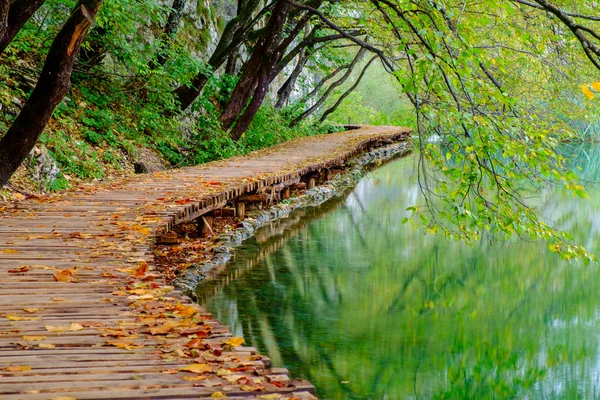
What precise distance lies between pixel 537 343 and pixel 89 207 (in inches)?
216

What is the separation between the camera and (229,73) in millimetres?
19797

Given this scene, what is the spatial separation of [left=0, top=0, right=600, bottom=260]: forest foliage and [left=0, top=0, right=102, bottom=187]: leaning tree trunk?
16mm

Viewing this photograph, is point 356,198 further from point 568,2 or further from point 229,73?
point 568,2

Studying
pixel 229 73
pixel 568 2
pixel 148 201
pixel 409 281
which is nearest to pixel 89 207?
pixel 148 201

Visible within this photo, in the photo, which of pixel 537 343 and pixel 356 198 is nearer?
pixel 537 343

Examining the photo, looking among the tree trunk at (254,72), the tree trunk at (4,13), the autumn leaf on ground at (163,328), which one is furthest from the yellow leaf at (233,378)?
the tree trunk at (254,72)

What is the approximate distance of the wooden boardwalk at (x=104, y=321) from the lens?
3.45 metres

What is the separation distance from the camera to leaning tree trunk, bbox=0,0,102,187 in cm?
820

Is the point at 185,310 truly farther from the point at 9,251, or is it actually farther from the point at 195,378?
the point at 9,251

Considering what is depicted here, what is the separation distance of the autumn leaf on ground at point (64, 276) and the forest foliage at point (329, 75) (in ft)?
9.45

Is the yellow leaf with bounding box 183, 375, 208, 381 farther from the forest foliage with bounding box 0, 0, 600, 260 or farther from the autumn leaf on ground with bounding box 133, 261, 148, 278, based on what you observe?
the forest foliage with bounding box 0, 0, 600, 260

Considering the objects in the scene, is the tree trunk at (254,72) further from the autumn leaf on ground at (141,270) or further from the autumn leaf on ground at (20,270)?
the autumn leaf on ground at (20,270)

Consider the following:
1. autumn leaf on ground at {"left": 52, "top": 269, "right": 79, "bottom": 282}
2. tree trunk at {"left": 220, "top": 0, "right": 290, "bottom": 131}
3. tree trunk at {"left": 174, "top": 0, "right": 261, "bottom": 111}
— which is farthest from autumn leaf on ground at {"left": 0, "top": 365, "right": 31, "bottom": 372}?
tree trunk at {"left": 220, "top": 0, "right": 290, "bottom": 131}

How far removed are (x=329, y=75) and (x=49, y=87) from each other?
61.8ft
